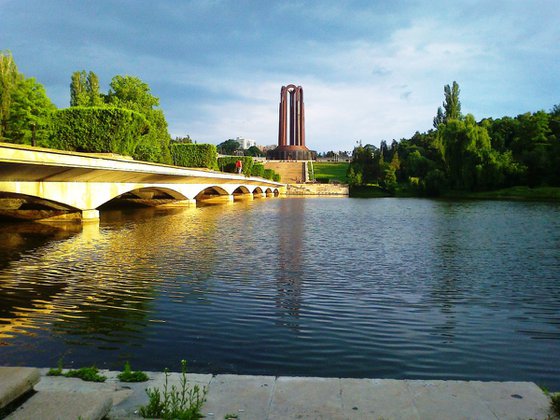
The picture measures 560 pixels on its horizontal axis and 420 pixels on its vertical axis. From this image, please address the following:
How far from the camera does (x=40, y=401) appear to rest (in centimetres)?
461

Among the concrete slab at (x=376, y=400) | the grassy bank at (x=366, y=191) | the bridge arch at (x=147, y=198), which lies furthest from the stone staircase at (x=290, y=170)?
the concrete slab at (x=376, y=400)

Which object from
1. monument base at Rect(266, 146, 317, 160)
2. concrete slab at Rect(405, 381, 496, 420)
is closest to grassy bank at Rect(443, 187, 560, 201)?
concrete slab at Rect(405, 381, 496, 420)

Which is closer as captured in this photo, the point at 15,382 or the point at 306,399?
the point at 15,382

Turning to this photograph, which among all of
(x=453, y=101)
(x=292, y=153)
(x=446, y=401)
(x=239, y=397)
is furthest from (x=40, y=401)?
(x=292, y=153)

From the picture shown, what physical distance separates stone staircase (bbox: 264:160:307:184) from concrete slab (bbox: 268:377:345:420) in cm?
14939

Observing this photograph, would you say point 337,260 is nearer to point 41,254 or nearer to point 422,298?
point 422,298

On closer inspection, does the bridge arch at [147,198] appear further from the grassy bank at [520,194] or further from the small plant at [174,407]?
the grassy bank at [520,194]

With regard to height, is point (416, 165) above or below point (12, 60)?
below

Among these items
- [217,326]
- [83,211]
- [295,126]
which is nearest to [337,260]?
[217,326]

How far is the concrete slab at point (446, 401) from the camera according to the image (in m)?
4.61

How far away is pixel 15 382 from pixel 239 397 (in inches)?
91.2

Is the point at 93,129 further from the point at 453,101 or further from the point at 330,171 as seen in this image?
the point at 330,171

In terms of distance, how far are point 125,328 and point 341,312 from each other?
4485 millimetres

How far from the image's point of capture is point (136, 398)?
5.02m
